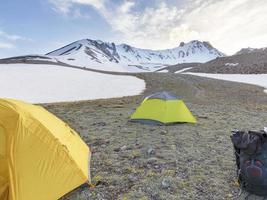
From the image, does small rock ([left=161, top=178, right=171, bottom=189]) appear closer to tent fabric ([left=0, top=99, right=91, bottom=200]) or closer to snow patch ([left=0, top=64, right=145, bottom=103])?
tent fabric ([left=0, top=99, right=91, bottom=200])

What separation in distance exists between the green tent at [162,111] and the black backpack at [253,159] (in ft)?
23.9

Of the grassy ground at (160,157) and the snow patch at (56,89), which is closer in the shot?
the grassy ground at (160,157)

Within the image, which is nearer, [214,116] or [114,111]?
[214,116]

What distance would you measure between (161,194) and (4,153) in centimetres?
368

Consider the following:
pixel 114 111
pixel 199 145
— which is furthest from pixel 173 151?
pixel 114 111

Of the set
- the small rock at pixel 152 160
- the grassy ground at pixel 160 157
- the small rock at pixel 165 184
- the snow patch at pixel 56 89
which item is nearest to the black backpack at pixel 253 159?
the grassy ground at pixel 160 157

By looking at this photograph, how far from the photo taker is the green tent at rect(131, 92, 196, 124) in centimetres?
1427

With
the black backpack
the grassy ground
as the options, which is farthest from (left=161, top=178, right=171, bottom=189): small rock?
the black backpack

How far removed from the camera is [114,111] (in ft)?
61.9

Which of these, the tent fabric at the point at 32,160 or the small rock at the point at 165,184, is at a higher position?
the tent fabric at the point at 32,160

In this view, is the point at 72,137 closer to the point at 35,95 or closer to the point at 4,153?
the point at 4,153

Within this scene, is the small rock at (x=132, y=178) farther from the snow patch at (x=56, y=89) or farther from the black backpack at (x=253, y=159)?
the snow patch at (x=56, y=89)

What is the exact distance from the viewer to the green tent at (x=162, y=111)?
14266mm

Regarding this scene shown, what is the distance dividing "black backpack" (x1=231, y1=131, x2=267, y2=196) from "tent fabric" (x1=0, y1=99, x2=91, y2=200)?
3788 mm
